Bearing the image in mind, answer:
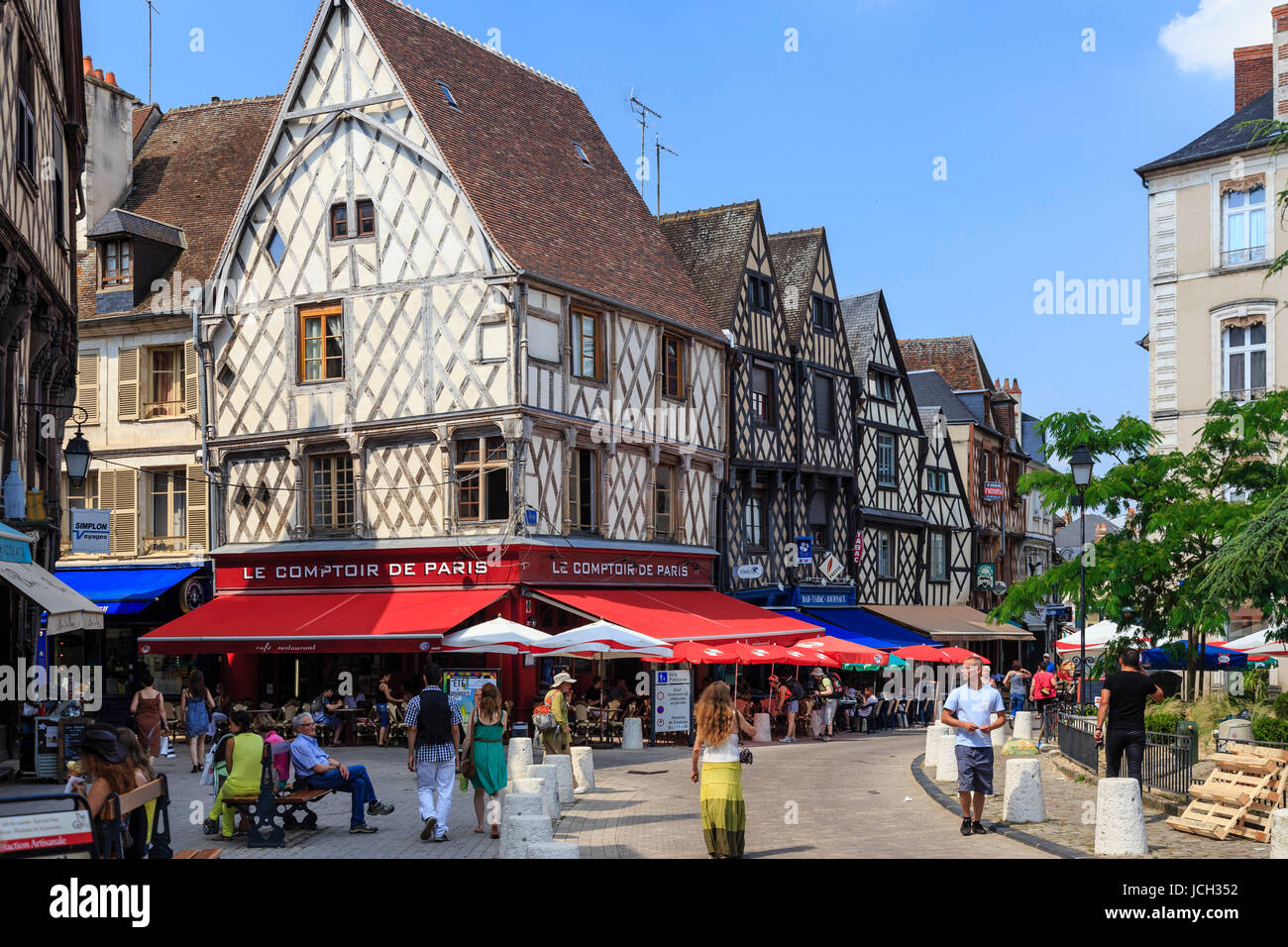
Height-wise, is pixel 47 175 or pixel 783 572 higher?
pixel 47 175

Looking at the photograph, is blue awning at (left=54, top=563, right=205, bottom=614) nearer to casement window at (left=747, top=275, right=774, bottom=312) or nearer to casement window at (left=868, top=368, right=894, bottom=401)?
casement window at (left=747, top=275, right=774, bottom=312)

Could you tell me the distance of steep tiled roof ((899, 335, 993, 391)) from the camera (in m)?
47.5

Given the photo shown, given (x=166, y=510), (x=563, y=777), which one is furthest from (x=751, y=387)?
(x=563, y=777)

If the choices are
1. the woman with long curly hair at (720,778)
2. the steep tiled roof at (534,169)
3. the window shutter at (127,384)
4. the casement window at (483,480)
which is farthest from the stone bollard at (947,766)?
the window shutter at (127,384)

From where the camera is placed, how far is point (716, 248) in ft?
105

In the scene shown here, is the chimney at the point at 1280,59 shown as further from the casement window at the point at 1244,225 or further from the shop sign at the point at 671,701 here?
the shop sign at the point at 671,701

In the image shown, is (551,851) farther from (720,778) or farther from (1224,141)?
(1224,141)

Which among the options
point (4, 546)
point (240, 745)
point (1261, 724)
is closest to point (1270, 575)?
point (1261, 724)

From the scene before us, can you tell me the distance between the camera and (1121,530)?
842 inches

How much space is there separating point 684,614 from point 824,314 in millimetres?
12056

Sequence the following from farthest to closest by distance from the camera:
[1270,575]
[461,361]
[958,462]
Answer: [958,462]
[461,361]
[1270,575]

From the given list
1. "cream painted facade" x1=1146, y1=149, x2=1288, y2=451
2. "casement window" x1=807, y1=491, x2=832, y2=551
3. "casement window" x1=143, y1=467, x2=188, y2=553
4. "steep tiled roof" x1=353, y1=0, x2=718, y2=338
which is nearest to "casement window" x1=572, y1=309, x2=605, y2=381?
"steep tiled roof" x1=353, y1=0, x2=718, y2=338

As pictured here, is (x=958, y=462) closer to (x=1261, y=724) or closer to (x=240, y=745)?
(x=1261, y=724)

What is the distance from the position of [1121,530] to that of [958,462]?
22.9 metres
